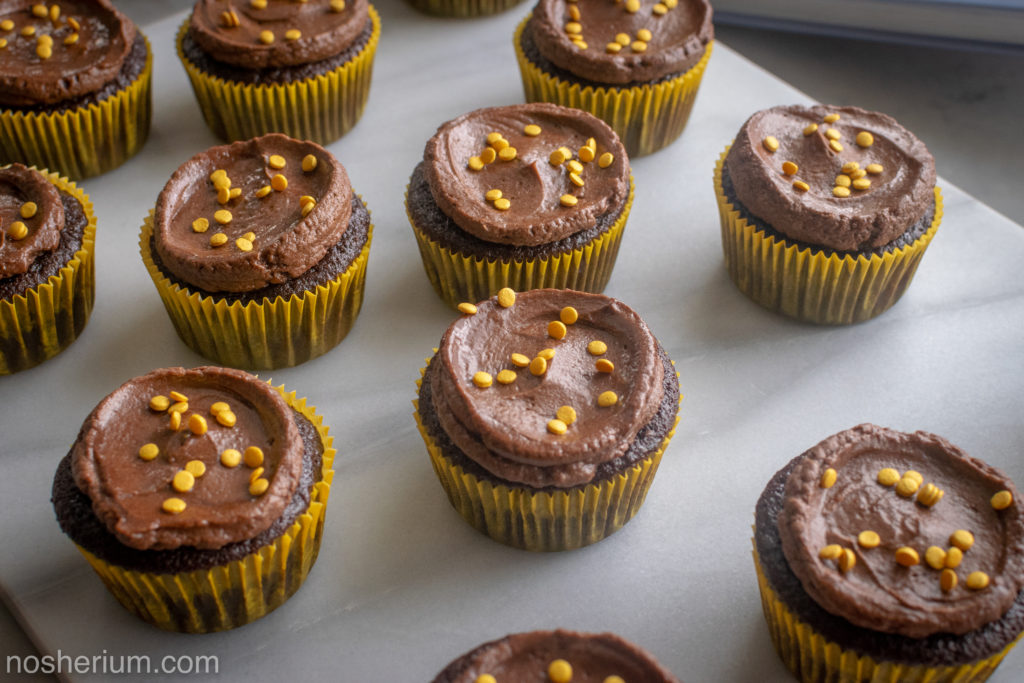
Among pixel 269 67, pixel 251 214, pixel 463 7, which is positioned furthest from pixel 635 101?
pixel 251 214

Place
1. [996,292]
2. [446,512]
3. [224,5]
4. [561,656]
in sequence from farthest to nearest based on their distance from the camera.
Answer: [224,5]
[996,292]
[446,512]
[561,656]

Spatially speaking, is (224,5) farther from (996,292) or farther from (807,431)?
(996,292)

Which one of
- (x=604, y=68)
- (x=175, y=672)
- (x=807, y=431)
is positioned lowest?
(x=175, y=672)

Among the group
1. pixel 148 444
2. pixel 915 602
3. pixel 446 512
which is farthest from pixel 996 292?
pixel 148 444

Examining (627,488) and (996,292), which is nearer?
(627,488)

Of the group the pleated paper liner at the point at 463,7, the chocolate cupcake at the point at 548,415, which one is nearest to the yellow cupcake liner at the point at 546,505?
the chocolate cupcake at the point at 548,415

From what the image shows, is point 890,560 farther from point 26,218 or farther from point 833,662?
point 26,218
